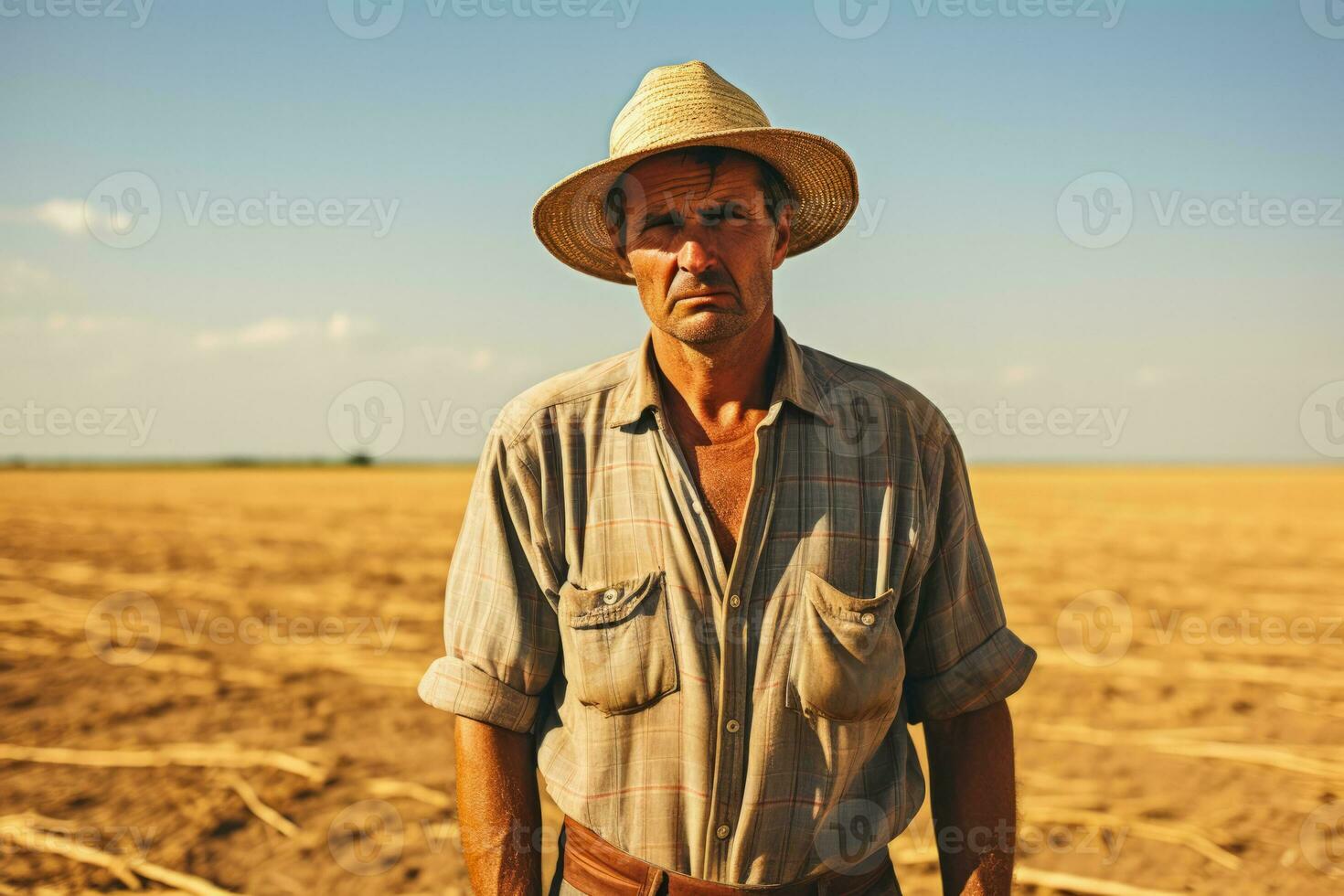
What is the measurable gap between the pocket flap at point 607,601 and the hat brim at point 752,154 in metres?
0.90

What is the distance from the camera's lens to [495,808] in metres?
2.21

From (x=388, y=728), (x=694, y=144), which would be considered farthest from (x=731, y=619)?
(x=388, y=728)

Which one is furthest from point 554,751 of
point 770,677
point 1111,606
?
point 1111,606

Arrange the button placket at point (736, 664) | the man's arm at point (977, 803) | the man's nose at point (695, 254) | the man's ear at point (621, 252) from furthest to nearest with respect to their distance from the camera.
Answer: the man's ear at point (621, 252) → the man's arm at point (977, 803) → the man's nose at point (695, 254) → the button placket at point (736, 664)

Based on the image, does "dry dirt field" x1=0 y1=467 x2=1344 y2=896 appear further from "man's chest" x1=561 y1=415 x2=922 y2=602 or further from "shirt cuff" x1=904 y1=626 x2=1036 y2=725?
"man's chest" x1=561 y1=415 x2=922 y2=602

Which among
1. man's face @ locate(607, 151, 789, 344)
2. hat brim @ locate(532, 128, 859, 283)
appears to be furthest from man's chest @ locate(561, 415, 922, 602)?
hat brim @ locate(532, 128, 859, 283)

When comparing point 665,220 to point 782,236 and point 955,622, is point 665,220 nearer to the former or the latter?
point 782,236

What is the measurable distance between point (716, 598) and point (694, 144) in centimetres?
98

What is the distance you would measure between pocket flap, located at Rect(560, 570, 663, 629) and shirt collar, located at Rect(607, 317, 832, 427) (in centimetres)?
35

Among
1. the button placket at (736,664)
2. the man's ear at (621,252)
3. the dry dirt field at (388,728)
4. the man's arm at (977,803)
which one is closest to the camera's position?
the button placket at (736,664)

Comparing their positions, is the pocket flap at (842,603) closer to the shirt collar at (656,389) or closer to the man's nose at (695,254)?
the shirt collar at (656,389)

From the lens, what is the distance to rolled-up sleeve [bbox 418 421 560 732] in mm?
2166

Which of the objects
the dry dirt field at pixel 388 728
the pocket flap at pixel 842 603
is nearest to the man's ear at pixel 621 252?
the pocket flap at pixel 842 603

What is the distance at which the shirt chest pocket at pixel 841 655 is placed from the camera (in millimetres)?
2014
